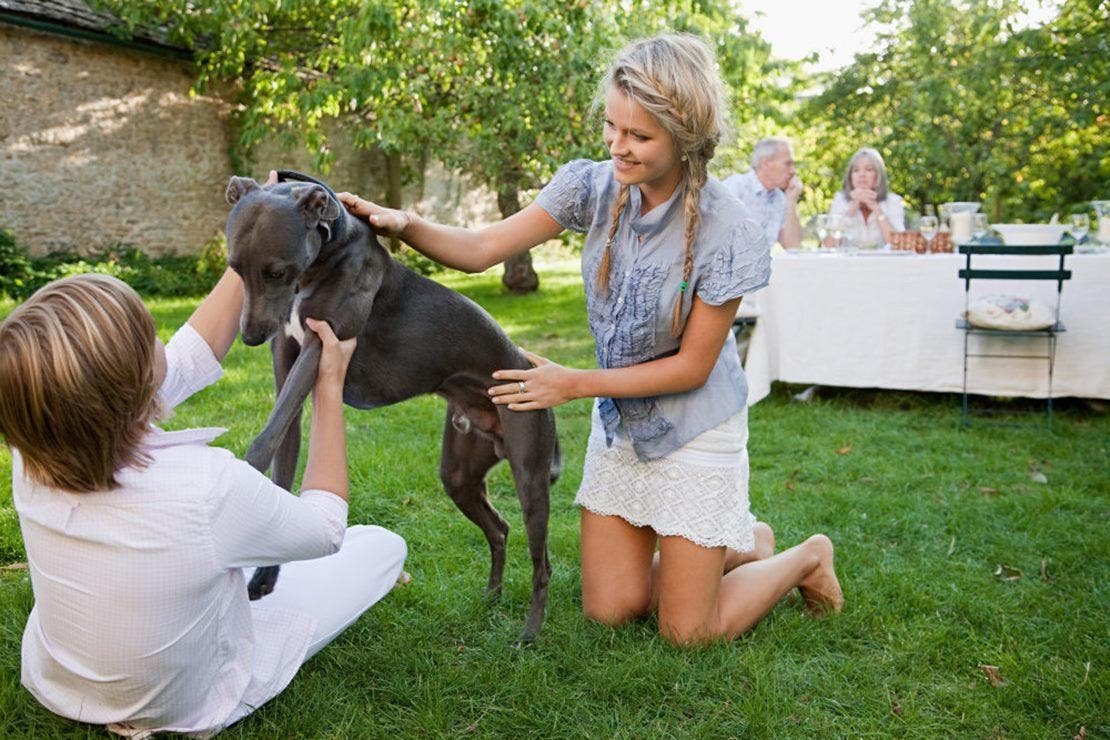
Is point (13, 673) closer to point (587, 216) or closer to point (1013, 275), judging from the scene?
point (587, 216)

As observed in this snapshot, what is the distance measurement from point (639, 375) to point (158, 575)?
1.45 metres

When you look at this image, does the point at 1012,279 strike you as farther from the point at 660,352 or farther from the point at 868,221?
the point at 660,352

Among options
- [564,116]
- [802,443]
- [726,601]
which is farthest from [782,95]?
[726,601]

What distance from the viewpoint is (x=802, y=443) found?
18.4 feet

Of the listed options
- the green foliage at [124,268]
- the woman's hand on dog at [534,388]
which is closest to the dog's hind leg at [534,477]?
the woman's hand on dog at [534,388]

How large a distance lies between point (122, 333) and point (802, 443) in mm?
4479

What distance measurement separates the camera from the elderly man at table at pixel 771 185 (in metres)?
6.95

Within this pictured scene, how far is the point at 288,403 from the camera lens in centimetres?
230

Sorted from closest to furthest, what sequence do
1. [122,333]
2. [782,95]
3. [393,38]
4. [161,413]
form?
[122,333] < [161,413] < [393,38] < [782,95]

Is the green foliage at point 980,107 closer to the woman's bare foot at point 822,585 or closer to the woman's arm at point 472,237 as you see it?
the woman's bare foot at point 822,585

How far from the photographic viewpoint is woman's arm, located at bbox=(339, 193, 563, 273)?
105 inches

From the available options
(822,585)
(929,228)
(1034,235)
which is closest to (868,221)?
(929,228)

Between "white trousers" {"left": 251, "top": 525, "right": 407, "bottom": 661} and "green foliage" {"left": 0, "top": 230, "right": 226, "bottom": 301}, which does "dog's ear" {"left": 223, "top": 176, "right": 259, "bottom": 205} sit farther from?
"green foliage" {"left": 0, "top": 230, "right": 226, "bottom": 301}

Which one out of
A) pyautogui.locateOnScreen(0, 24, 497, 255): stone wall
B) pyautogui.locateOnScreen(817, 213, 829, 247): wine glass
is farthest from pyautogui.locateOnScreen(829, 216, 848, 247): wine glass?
pyautogui.locateOnScreen(0, 24, 497, 255): stone wall
